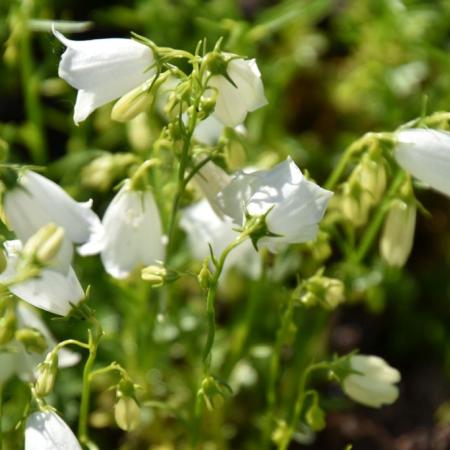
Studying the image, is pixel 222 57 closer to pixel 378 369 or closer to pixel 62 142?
pixel 378 369

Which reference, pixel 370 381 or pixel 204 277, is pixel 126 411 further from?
pixel 370 381

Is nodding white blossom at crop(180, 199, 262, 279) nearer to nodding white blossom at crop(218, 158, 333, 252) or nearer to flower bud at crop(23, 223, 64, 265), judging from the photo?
nodding white blossom at crop(218, 158, 333, 252)

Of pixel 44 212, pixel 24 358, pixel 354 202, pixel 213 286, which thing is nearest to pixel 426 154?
pixel 354 202

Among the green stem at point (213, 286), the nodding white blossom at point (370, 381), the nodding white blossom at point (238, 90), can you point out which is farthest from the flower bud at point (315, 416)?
the nodding white blossom at point (238, 90)

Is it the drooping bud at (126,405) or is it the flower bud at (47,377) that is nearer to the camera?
the flower bud at (47,377)

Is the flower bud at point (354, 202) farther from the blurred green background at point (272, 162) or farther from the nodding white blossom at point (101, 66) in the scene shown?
the nodding white blossom at point (101, 66)

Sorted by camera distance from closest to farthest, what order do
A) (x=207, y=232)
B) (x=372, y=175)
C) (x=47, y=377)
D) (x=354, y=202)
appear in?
(x=47, y=377), (x=372, y=175), (x=354, y=202), (x=207, y=232)

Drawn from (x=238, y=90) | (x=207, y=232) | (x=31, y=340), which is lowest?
(x=207, y=232)
